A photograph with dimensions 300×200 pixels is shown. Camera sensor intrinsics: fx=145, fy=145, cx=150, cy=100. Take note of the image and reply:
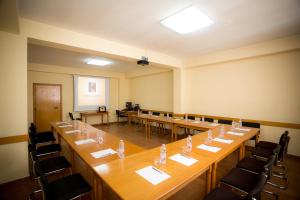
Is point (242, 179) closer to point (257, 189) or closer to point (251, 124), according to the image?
point (257, 189)

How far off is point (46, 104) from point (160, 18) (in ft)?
20.5

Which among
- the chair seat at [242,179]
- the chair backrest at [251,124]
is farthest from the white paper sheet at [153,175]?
the chair backrest at [251,124]

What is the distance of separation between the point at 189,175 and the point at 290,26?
12.3 feet

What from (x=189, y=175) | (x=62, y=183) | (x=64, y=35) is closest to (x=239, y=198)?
(x=189, y=175)

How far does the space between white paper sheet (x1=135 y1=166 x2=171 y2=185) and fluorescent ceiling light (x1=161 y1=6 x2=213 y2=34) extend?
243 cm

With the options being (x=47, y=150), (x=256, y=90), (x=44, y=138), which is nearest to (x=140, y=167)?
(x=47, y=150)

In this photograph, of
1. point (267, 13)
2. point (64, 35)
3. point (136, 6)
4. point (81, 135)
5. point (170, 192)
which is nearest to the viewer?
point (170, 192)

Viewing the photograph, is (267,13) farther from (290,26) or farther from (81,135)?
(81,135)

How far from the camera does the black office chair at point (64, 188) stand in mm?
1431

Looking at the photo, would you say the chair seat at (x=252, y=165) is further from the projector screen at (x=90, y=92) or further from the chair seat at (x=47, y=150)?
the projector screen at (x=90, y=92)

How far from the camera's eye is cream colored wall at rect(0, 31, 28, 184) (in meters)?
2.51

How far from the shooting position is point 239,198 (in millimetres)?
1493

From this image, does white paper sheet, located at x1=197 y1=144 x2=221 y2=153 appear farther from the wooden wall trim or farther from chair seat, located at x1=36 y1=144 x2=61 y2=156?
the wooden wall trim

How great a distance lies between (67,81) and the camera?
6.87 meters
